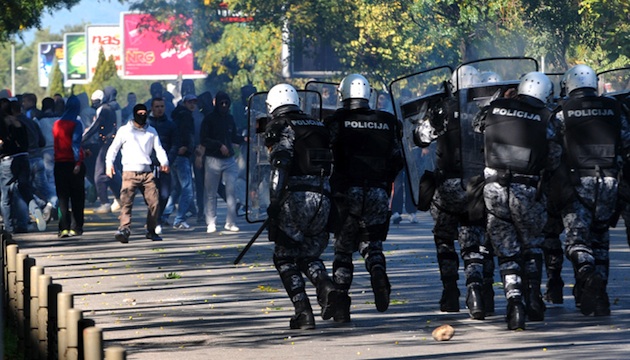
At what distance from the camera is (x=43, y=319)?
8.76 m

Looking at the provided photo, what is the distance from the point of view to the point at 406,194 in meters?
23.8

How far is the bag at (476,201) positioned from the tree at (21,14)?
8.74 m

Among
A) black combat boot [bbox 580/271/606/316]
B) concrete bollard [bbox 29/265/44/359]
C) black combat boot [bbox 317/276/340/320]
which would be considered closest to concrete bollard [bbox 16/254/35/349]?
concrete bollard [bbox 29/265/44/359]

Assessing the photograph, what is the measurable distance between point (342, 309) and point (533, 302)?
136 centimetres

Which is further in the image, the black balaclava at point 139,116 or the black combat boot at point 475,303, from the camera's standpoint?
the black balaclava at point 139,116

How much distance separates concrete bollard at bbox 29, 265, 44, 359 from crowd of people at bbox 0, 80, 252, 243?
9794mm

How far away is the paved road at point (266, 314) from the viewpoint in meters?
10.0

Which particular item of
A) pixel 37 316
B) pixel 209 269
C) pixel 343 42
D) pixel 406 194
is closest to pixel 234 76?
pixel 343 42

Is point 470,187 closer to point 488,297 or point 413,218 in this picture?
point 488,297

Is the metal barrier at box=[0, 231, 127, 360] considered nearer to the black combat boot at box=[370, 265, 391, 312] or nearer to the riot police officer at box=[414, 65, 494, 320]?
the black combat boot at box=[370, 265, 391, 312]

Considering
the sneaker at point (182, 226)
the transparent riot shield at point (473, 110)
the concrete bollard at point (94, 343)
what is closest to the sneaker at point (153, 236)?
the sneaker at point (182, 226)

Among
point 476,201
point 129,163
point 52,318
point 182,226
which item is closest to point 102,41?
point 182,226

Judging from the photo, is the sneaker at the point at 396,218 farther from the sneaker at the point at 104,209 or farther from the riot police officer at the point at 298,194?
the riot police officer at the point at 298,194

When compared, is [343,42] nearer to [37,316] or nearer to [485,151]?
[485,151]
